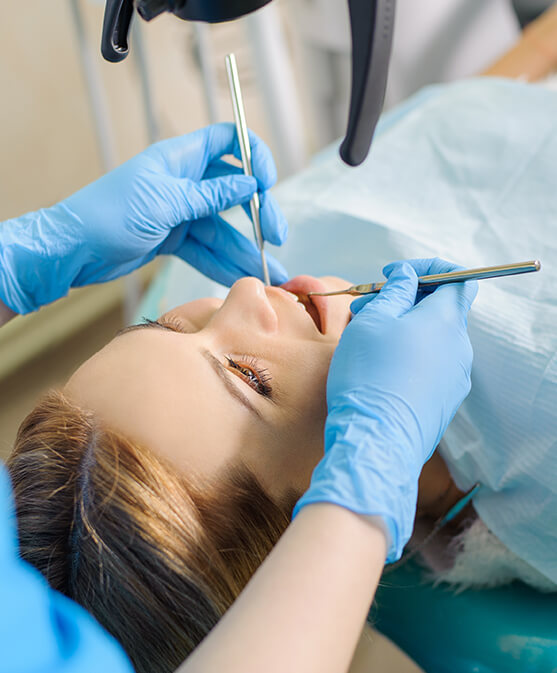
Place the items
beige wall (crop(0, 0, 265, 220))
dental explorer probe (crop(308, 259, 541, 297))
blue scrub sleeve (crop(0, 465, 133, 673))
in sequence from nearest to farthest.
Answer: blue scrub sleeve (crop(0, 465, 133, 673))
dental explorer probe (crop(308, 259, 541, 297))
beige wall (crop(0, 0, 265, 220))

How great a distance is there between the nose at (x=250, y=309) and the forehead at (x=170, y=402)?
0.07 meters

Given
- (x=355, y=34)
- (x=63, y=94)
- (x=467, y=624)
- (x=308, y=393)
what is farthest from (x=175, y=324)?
(x=63, y=94)

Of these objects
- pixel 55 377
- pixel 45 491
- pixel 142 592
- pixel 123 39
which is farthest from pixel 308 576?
pixel 55 377

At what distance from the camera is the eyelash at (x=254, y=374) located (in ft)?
2.62

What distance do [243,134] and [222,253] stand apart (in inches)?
9.9

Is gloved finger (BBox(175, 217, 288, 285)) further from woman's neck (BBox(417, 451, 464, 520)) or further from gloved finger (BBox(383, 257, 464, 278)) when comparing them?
woman's neck (BBox(417, 451, 464, 520))

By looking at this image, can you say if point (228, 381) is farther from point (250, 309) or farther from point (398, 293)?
point (398, 293)

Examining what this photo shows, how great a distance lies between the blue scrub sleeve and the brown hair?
5.4 inches

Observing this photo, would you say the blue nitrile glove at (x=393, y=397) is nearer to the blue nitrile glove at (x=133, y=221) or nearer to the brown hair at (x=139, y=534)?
the brown hair at (x=139, y=534)

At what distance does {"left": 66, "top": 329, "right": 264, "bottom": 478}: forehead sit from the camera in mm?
728

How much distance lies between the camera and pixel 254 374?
81cm

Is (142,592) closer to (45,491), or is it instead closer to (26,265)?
(45,491)

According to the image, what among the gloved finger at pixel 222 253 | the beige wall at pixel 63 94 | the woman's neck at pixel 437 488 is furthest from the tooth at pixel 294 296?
the beige wall at pixel 63 94

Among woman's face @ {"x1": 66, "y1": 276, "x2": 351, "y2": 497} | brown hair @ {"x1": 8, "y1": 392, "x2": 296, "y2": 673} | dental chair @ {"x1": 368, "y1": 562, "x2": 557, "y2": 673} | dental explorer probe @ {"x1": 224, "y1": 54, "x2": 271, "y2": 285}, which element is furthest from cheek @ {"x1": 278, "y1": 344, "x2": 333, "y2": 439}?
dental chair @ {"x1": 368, "y1": 562, "x2": 557, "y2": 673}
